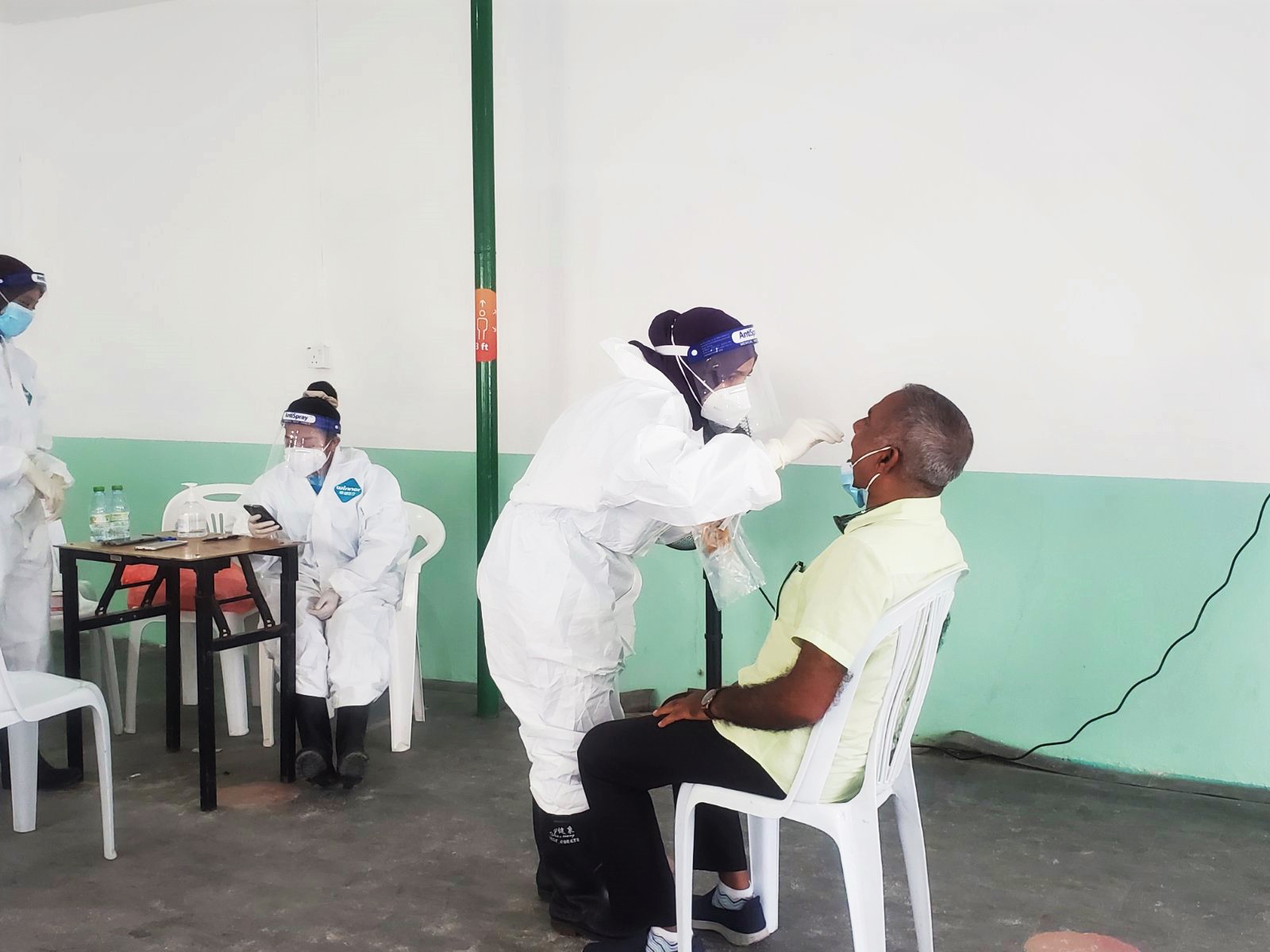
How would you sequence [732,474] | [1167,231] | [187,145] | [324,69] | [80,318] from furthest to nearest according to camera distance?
[80,318]
[187,145]
[324,69]
[1167,231]
[732,474]

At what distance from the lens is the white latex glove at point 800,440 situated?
2152 mm

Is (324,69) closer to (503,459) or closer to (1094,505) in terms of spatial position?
(503,459)

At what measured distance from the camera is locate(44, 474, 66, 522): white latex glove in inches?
110

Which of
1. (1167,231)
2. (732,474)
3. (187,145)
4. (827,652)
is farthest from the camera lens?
(187,145)

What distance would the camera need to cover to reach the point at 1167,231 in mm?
2750

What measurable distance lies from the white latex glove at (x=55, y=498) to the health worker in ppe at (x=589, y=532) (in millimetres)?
1405

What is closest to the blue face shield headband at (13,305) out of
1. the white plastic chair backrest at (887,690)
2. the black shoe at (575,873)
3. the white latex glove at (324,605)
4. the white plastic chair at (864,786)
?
the white latex glove at (324,605)

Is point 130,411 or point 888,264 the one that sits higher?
point 888,264

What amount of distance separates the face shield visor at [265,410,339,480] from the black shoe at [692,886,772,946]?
5.23 ft

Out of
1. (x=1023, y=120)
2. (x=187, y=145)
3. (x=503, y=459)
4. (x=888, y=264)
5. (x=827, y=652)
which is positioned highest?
(x=187, y=145)

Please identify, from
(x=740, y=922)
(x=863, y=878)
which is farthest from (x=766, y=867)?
(x=863, y=878)

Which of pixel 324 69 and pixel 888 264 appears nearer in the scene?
pixel 888 264

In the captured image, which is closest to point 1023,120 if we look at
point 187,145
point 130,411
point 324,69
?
point 324,69

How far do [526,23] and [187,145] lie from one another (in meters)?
1.49
